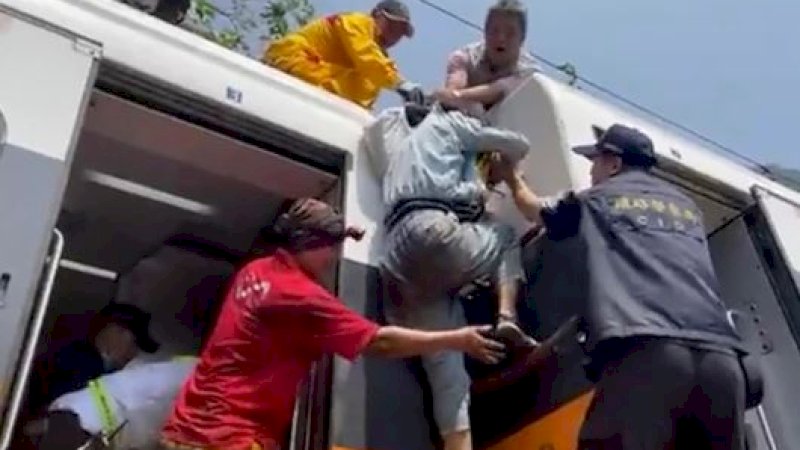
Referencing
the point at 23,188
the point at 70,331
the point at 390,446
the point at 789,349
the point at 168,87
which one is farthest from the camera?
the point at 70,331

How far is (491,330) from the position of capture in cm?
353

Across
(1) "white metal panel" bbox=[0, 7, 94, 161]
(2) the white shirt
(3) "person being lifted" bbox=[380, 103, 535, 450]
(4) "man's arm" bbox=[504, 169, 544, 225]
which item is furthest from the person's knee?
(1) "white metal panel" bbox=[0, 7, 94, 161]

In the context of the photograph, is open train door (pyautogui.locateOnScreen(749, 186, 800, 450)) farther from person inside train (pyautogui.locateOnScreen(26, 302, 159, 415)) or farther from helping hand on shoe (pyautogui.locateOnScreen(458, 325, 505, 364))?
person inside train (pyautogui.locateOnScreen(26, 302, 159, 415))

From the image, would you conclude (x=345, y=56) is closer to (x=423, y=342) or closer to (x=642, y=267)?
(x=423, y=342)

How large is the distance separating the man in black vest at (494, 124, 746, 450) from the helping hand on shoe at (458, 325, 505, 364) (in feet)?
0.92

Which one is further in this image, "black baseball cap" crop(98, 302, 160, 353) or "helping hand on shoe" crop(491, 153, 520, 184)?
"black baseball cap" crop(98, 302, 160, 353)

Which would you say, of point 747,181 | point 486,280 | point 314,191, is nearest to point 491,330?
point 486,280

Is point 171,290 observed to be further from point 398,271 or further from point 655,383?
point 655,383

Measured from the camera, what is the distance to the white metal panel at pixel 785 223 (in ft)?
13.7

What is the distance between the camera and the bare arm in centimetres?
328

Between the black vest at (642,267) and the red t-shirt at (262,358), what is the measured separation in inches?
25.2

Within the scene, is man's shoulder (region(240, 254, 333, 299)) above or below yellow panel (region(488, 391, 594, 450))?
above

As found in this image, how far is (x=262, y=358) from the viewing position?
336 centimetres

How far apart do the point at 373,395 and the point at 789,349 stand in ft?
5.03
